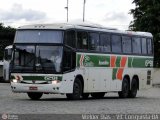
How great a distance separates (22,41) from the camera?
2852 cm

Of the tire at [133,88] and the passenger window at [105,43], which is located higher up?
the passenger window at [105,43]

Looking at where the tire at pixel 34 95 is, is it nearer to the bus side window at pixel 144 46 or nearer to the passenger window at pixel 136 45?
the passenger window at pixel 136 45

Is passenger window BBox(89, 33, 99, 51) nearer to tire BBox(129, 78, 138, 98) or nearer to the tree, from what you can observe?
tire BBox(129, 78, 138, 98)

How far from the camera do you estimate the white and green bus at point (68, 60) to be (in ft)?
91.0

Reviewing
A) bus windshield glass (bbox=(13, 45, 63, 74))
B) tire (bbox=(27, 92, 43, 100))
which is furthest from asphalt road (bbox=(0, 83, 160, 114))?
tire (bbox=(27, 92, 43, 100))

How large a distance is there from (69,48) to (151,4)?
50.3 metres

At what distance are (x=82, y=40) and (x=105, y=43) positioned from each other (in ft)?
8.22

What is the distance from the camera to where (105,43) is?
104 ft

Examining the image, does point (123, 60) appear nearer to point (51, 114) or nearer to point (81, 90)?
point (81, 90)

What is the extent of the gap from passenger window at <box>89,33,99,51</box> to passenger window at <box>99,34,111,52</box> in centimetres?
40

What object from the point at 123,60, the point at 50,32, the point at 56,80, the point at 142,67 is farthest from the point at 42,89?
the point at 142,67

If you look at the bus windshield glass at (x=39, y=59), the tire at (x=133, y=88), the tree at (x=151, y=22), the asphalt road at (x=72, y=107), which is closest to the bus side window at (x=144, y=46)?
the tire at (x=133, y=88)

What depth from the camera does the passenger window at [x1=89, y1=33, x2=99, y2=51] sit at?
30.4 meters

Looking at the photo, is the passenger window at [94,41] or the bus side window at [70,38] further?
the passenger window at [94,41]
